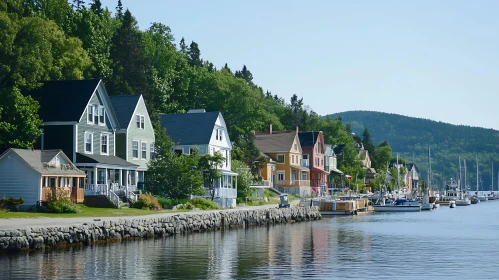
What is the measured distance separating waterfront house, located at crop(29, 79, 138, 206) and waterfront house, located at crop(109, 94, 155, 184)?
1.37 meters

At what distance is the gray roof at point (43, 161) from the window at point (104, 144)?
26.1 ft

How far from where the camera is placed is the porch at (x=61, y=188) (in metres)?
54.8

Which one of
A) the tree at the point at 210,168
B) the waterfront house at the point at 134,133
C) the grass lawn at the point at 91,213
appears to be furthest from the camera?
the tree at the point at 210,168

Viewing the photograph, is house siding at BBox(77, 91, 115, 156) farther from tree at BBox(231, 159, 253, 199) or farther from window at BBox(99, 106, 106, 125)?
tree at BBox(231, 159, 253, 199)

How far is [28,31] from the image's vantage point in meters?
65.9

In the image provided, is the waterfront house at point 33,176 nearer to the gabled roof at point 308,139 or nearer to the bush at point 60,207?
the bush at point 60,207

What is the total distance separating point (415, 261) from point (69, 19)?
65.0 m

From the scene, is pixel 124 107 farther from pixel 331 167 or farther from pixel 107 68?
pixel 331 167

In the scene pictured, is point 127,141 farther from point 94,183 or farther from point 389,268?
point 389,268

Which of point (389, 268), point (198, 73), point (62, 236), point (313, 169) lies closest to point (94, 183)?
point (62, 236)

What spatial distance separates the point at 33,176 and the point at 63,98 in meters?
11.5

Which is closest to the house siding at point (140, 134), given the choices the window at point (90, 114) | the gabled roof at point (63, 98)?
the window at point (90, 114)

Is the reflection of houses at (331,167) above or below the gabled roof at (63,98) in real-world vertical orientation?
below

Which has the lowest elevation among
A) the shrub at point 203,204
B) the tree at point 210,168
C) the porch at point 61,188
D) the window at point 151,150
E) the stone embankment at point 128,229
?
the stone embankment at point 128,229
